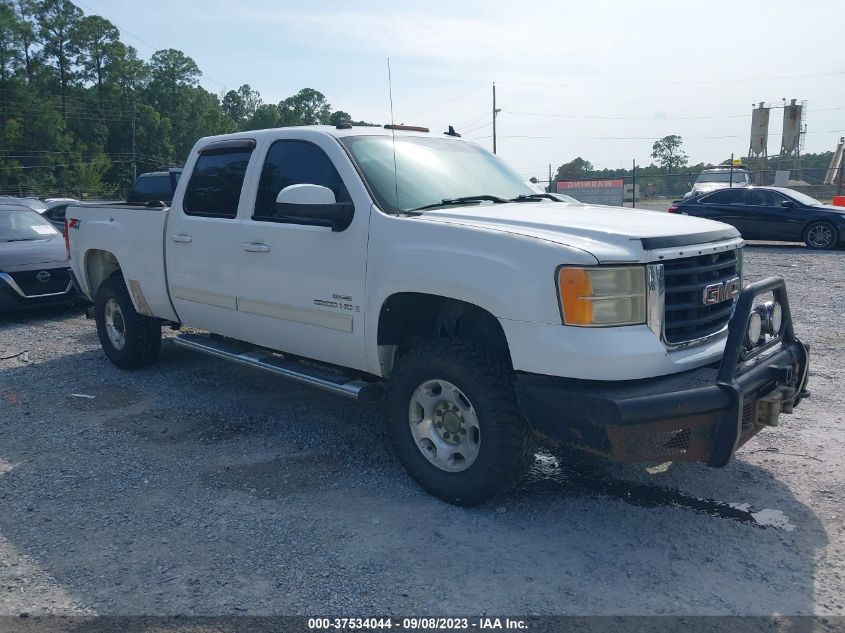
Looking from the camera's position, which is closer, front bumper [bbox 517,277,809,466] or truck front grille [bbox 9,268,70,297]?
front bumper [bbox 517,277,809,466]

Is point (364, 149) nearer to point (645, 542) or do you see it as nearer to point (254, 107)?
point (645, 542)

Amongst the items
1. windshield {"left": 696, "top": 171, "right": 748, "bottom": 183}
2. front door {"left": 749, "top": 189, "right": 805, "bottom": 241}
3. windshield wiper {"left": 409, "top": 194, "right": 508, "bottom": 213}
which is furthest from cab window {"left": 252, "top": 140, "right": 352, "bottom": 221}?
windshield {"left": 696, "top": 171, "right": 748, "bottom": 183}

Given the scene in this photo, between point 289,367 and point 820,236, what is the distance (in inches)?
576

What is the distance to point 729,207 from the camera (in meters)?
17.1

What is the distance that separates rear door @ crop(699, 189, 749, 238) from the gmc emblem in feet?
45.2

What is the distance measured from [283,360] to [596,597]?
9.21 feet

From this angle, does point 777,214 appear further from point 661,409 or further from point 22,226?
point 661,409

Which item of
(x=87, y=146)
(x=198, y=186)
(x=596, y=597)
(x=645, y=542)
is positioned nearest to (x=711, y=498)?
(x=645, y=542)

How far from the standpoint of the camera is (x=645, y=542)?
3.70 metres

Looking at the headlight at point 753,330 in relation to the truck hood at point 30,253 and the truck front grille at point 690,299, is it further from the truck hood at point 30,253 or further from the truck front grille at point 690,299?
the truck hood at point 30,253

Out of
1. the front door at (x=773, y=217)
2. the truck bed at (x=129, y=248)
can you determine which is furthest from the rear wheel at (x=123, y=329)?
the front door at (x=773, y=217)

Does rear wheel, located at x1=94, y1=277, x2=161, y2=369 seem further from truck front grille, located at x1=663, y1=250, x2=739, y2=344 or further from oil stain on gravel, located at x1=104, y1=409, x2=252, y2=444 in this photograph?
truck front grille, located at x1=663, y1=250, x2=739, y2=344

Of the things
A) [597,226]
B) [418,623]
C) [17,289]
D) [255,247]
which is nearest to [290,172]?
[255,247]

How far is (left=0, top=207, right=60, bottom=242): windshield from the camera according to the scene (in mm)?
10273
